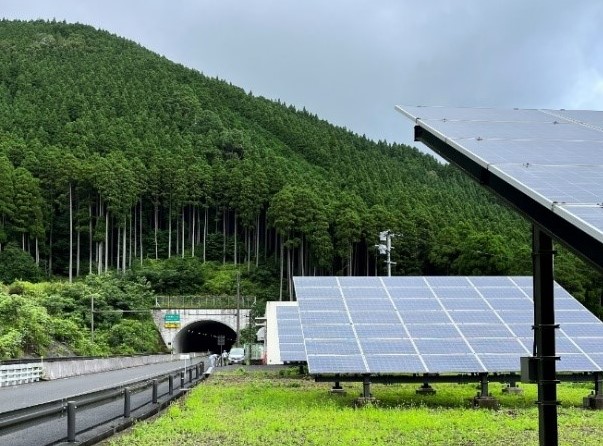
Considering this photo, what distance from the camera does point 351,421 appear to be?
12.2 metres

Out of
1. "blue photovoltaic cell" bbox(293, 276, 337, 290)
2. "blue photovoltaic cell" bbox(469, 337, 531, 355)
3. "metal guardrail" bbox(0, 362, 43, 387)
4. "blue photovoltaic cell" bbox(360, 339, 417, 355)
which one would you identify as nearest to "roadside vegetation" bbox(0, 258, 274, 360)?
"metal guardrail" bbox(0, 362, 43, 387)

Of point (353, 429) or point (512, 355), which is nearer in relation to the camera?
point (353, 429)

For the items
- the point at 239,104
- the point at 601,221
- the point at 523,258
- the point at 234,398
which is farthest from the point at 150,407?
the point at 239,104

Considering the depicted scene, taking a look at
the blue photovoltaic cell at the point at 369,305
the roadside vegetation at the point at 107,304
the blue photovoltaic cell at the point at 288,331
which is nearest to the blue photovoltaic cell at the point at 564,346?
the blue photovoltaic cell at the point at 369,305

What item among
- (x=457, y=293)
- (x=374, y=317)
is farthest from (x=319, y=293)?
(x=457, y=293)

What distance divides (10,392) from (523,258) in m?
50.7

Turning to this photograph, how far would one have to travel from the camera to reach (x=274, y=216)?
3123 inches

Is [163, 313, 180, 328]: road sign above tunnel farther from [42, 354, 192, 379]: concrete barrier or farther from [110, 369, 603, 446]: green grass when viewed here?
[110, 369, 603, 446]: green grass

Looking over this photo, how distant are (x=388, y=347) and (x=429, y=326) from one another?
5.65 ft

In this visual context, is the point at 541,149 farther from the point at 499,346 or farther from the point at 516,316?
the point at 516,316

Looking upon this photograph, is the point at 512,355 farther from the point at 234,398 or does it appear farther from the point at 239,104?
the point at 239,104

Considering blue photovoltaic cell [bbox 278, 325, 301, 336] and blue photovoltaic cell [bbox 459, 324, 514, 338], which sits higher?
blue photovoltaic cell [bbox 459, 324, 514, 338]

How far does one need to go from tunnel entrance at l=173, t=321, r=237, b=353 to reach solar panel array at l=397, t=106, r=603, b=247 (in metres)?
61.7

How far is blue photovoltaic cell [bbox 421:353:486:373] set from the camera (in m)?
14.1
